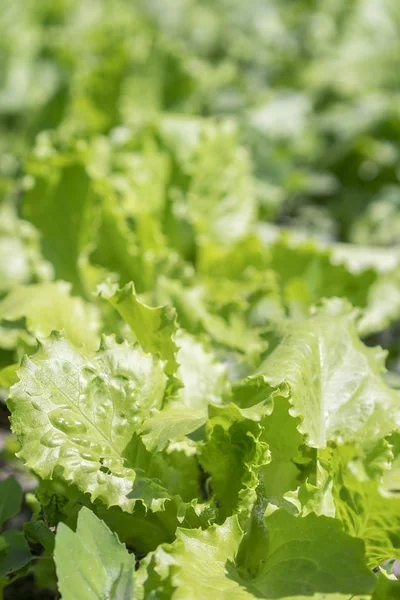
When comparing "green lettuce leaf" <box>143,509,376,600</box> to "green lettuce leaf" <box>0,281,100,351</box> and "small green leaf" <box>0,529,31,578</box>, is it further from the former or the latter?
"green lettuce leaf" <box>0,281,100,351</box>

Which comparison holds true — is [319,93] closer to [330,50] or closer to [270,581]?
[330,50]

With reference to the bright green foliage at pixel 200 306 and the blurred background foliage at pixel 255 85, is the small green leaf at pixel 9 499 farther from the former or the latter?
the blurred background foliage at pixel 255 85

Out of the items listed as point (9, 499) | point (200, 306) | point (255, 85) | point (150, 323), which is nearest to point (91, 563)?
point (9, 499)

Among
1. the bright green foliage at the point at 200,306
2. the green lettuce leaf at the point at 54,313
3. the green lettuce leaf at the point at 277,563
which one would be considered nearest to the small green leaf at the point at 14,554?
the bright green foliage at the point at 200,306

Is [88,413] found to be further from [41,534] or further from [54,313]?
[54,313]

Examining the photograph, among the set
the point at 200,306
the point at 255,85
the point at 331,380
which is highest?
the point at 331,380

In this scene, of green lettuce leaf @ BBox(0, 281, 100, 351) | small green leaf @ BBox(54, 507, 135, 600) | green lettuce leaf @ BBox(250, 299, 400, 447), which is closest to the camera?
small green leaf @ BBox(54, 507, 135, 600)

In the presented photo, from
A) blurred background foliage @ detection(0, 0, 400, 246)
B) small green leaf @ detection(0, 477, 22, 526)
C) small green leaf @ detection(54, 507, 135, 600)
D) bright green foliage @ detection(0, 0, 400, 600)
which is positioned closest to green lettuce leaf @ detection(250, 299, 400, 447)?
bright green foliage @ detection(0, 0, 400, 600)

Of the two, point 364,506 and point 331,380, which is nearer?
point 364,506
